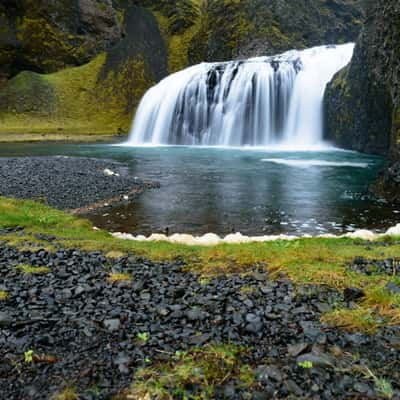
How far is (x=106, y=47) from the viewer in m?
90.8

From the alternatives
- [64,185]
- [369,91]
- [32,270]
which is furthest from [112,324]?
[369,91]

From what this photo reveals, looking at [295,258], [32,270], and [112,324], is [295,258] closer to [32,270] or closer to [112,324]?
[112,324]

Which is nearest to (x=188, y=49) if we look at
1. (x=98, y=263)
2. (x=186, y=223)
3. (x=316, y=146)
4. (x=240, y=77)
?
(x=240, y=77)

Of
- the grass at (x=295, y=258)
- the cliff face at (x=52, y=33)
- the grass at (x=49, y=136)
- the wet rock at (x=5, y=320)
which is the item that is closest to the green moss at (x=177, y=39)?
the cliff face at (x=52, y=33)

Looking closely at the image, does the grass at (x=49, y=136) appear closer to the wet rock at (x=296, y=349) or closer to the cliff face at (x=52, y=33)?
the cliff face at (x=52, y=33)

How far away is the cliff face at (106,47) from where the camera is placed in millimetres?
76312

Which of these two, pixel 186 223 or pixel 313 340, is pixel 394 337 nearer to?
pixel 313 340

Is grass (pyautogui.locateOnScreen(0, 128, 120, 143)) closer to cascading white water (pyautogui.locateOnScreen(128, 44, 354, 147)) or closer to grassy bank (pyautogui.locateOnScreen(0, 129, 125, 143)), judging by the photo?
grassy bank (pyautogui.locateOnScreen(0, 129, 125, 143))

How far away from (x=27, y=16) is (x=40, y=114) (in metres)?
27.1

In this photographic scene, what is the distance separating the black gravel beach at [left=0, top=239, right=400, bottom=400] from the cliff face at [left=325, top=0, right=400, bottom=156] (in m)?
22.1

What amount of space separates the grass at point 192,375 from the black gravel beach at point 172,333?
77 mm

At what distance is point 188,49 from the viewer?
93.5m

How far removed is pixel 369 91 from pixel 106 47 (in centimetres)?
7275

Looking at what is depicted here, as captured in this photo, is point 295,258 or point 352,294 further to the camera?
point 295,258
